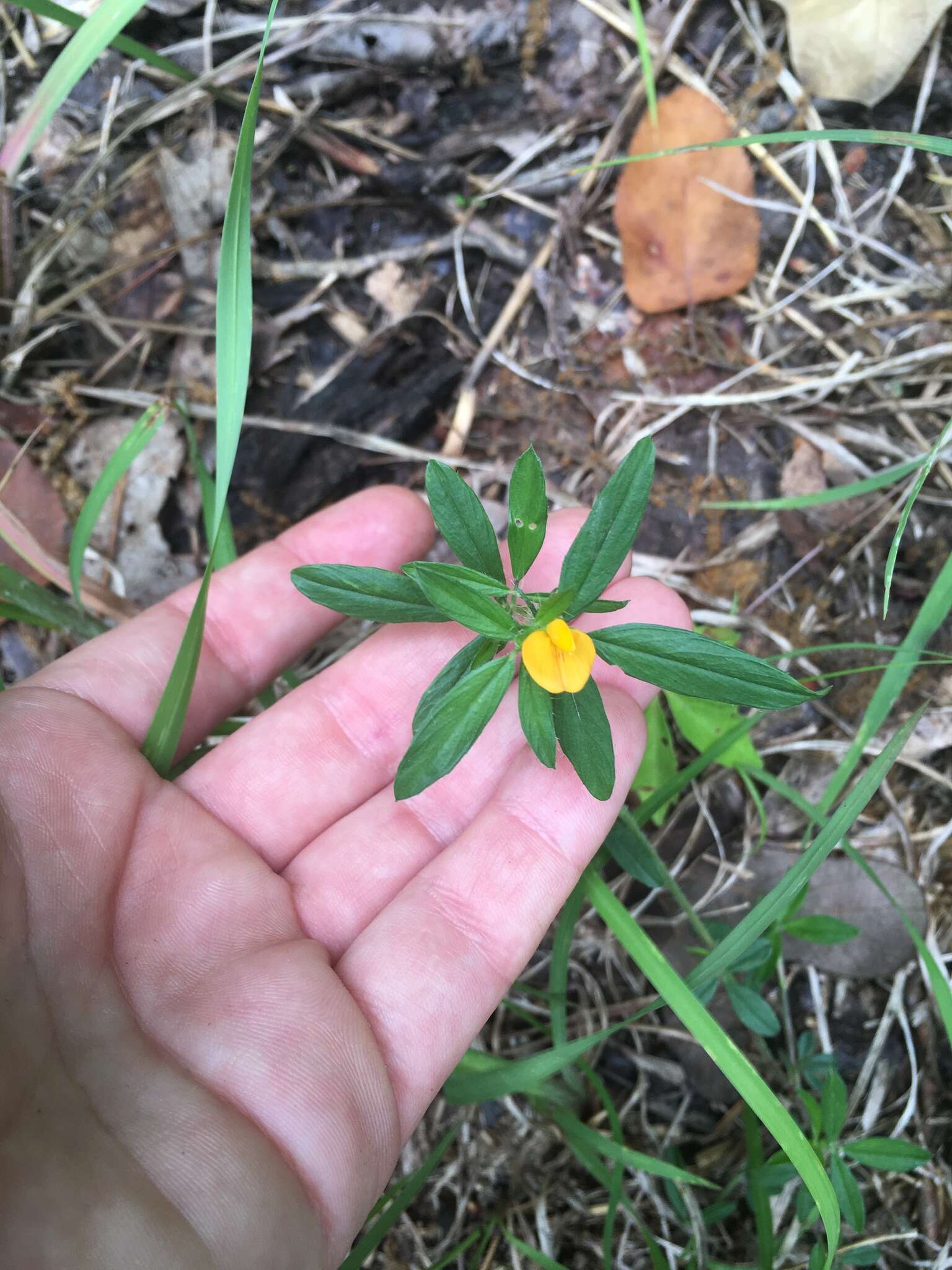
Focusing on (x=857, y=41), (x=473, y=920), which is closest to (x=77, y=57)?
(x=473, y=920)

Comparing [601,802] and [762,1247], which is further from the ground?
[601,802]

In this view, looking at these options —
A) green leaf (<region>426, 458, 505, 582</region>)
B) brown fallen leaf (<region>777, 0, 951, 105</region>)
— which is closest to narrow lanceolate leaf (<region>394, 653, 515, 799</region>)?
green leaf (<region>426, 458, 505, 582</region>)

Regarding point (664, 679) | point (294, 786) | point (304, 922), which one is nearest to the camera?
point (664, 679)

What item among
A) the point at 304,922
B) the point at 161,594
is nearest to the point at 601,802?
the point at 304,922

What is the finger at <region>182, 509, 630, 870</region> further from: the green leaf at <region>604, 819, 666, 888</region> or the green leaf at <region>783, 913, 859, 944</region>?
the green leaf at <region>783, 913, 859, 944</region>

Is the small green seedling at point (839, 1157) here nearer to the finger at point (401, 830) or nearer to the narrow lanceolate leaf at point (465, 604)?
the finger at point (401, 830)

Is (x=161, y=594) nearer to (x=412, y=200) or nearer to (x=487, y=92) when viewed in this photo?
(x=412, y=200)
